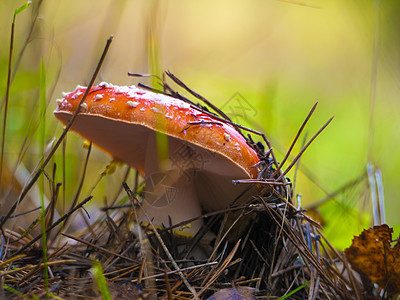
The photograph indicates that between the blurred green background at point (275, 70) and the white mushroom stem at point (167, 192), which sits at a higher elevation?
the blurred green background at point (275, 70)

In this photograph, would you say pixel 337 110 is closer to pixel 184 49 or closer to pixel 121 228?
pixel 184 49

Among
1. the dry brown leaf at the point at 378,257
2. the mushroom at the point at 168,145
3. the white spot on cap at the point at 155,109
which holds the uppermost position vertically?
the white spot on cap at the point at 155,109

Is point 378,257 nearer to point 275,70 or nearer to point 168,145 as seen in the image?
point 168,145

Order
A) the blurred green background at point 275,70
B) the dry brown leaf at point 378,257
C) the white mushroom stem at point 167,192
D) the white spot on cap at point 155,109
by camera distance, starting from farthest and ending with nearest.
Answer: the blurred green background at point 275,70 → the white mushroom stem at point 167,192 → the dry brown leaf at point 378,257 → the white spot on cap at point 155,109

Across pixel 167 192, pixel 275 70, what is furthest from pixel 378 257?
pixel 275 70

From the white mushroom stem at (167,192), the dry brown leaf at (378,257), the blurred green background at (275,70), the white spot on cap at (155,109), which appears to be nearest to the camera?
the white spot on cap at (155,109)

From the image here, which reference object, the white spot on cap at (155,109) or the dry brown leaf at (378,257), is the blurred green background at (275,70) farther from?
the white spot on cap at (155,109)

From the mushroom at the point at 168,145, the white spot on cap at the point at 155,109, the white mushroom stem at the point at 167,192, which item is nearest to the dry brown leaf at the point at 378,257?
the mushroom at the point at 168,145
